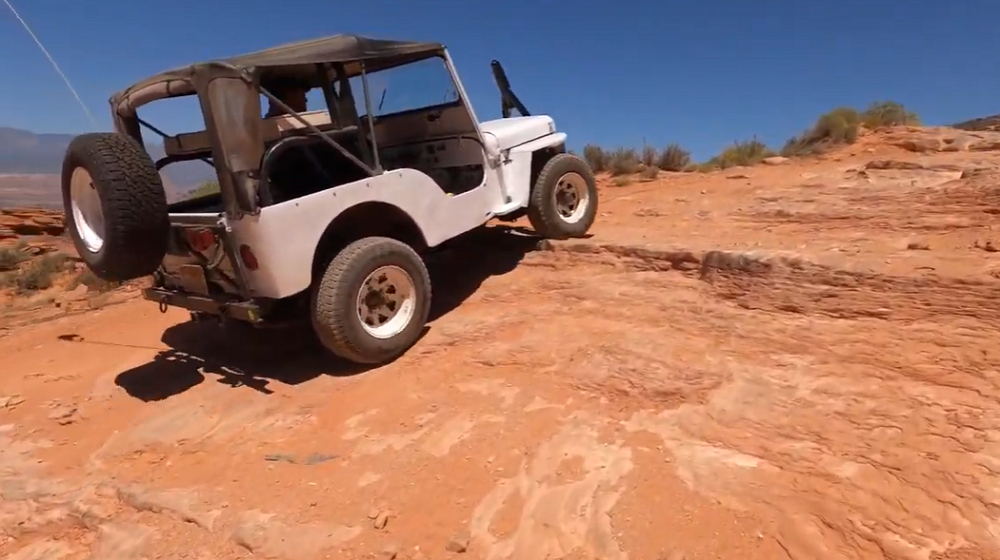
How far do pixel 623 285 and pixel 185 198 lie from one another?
11.9ft

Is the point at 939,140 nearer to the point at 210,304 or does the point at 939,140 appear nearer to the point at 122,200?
the point at 210,304

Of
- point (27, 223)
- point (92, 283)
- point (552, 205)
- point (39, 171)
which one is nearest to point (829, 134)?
point (552, 205)

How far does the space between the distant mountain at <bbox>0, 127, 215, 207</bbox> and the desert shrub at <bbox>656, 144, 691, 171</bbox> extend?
743 centimetres

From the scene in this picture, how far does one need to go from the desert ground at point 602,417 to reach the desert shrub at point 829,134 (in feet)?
16.0

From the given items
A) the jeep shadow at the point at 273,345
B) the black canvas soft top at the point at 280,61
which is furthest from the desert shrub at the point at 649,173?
the black canvas soft top at the point at 280,61

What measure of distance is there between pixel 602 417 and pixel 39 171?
109583 millimetres

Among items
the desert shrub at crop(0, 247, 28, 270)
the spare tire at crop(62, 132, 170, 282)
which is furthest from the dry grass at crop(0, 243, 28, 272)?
the spare tire at crop(62, 132, 170, 282)

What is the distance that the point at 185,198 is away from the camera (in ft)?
18.8

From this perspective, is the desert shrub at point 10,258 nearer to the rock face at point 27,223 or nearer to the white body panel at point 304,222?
the rock face at point 27,223

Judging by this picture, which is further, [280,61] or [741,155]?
[741,155]

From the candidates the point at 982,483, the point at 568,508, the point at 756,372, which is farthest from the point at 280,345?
the point at 982,483

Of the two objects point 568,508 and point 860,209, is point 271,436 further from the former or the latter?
point 860,209

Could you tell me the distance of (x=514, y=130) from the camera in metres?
5.99

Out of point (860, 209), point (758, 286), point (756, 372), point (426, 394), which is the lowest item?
point (426, 394)
